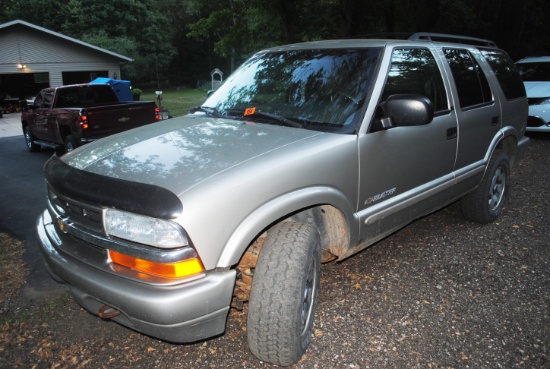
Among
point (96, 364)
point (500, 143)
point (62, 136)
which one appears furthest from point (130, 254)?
point (62, 136)

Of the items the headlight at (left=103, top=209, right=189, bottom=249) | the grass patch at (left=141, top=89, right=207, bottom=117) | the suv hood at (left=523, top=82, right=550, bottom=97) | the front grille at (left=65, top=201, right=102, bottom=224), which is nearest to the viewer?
the headlight at (left=103, top=209, right=189, bottom=249)

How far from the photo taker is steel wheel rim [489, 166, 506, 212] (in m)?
4.66

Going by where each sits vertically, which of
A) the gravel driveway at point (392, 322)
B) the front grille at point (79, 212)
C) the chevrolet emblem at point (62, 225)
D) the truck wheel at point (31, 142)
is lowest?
the gravel driveway at point (392, 322)

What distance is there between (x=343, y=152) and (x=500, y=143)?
2802 mm

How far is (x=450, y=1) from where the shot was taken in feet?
48.7

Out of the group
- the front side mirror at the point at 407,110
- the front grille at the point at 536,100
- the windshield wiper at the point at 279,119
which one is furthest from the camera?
the front grille at the point at 536,100

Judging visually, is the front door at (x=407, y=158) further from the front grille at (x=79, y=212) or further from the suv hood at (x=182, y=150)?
the front grille at (x=79, y=212)

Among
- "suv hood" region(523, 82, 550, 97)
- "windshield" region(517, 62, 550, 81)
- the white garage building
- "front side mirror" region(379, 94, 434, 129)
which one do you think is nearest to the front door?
"front side mirror" region(379, 94, 434, 129)

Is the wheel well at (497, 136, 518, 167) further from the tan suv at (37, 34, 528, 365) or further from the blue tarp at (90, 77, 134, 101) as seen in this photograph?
the blue tarp at (90, 77, 134, 101)

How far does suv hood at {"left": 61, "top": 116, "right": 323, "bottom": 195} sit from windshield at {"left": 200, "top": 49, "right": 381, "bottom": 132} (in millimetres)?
178

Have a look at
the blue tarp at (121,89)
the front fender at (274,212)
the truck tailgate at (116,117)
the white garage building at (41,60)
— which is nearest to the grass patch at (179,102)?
the blue tarp at (121,89)

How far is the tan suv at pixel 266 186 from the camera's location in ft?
7.02

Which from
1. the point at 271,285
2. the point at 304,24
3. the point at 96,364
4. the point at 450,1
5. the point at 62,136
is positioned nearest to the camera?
the point at 271,285

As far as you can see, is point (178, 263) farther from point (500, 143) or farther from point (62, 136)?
point (62, 136)
